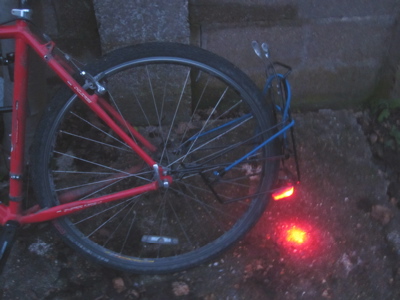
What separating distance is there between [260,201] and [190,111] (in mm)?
1094

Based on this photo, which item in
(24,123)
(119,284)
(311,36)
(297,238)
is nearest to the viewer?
(24,123)

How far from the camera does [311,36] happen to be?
3250mm

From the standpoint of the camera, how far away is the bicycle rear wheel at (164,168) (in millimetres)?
2279

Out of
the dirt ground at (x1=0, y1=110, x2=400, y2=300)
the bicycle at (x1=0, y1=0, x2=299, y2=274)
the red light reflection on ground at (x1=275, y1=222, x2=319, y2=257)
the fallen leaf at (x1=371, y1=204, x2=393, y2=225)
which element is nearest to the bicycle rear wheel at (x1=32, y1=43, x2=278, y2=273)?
the bicycle at (x1=0, y1=0, x2=299, y2=274)

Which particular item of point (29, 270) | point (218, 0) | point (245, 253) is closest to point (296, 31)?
point (218, 0)

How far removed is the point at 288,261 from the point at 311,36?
1.55m

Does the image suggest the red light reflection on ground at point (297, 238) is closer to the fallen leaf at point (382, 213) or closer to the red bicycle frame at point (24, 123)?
the fallen leaf at point (382, 213)

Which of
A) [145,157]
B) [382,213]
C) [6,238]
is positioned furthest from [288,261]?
[6,238]

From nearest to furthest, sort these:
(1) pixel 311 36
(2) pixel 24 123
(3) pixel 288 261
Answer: (2) pixel 24 123, (3) pixel 288 261, (1) pixel 311 36

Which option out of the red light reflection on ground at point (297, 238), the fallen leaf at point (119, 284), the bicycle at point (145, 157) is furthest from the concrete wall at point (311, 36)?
the fallen leaf at point (119, 284)

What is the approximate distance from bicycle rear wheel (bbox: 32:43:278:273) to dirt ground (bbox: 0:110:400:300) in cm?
13

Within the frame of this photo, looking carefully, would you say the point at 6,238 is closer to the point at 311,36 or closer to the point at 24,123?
the point at 24,123

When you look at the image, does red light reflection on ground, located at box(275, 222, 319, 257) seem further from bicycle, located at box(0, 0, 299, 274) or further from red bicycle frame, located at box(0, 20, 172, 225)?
red bicycle frame, located at box(0, 20, 172, 225)

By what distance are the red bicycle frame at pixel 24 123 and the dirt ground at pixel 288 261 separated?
0.40 meters
